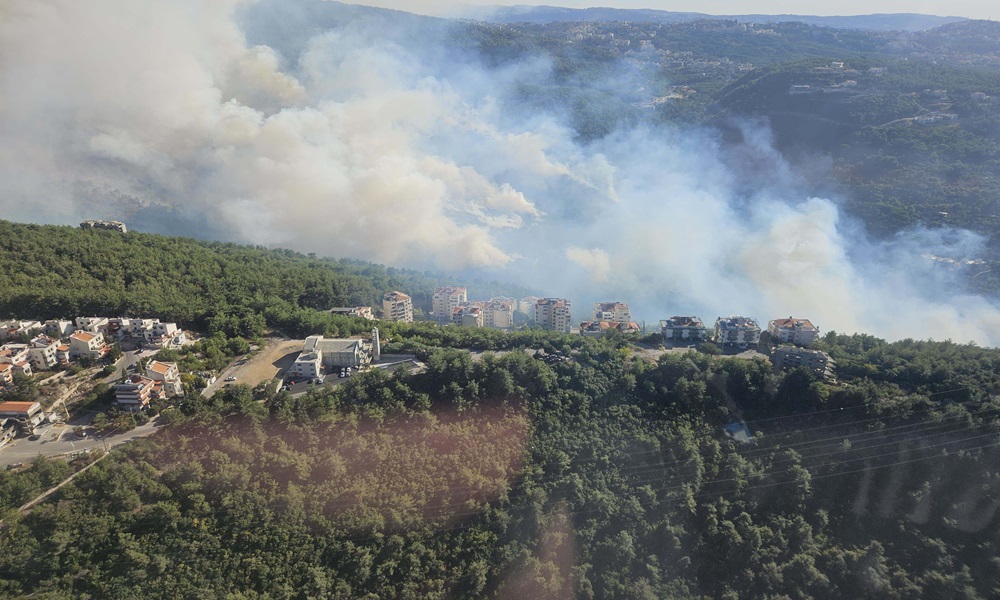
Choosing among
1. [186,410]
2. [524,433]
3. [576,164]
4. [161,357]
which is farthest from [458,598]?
[576,164]

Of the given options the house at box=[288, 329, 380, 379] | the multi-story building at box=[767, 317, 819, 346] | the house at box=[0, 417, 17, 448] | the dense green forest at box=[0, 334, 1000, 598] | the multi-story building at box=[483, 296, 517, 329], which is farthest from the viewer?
the multi-story building at box=[483, 296, 517, 329]

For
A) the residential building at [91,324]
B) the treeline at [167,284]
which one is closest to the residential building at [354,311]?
the treeline at [167,284]

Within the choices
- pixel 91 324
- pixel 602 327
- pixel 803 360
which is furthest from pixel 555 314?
pixel 91 324

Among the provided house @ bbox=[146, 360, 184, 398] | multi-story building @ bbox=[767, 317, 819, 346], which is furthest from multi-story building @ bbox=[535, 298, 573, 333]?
house @ bbox=[146, 360, 184, 398]

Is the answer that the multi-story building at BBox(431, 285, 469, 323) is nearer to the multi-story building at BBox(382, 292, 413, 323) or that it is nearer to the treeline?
the multi-story building at BBox(382, 292, 413, 323)

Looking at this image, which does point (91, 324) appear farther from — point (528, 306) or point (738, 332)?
point (738, 332)

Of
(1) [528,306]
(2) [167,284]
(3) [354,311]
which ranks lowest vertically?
(3) [354,311]

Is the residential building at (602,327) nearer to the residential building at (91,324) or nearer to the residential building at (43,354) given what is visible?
the residential building at (91,324)
